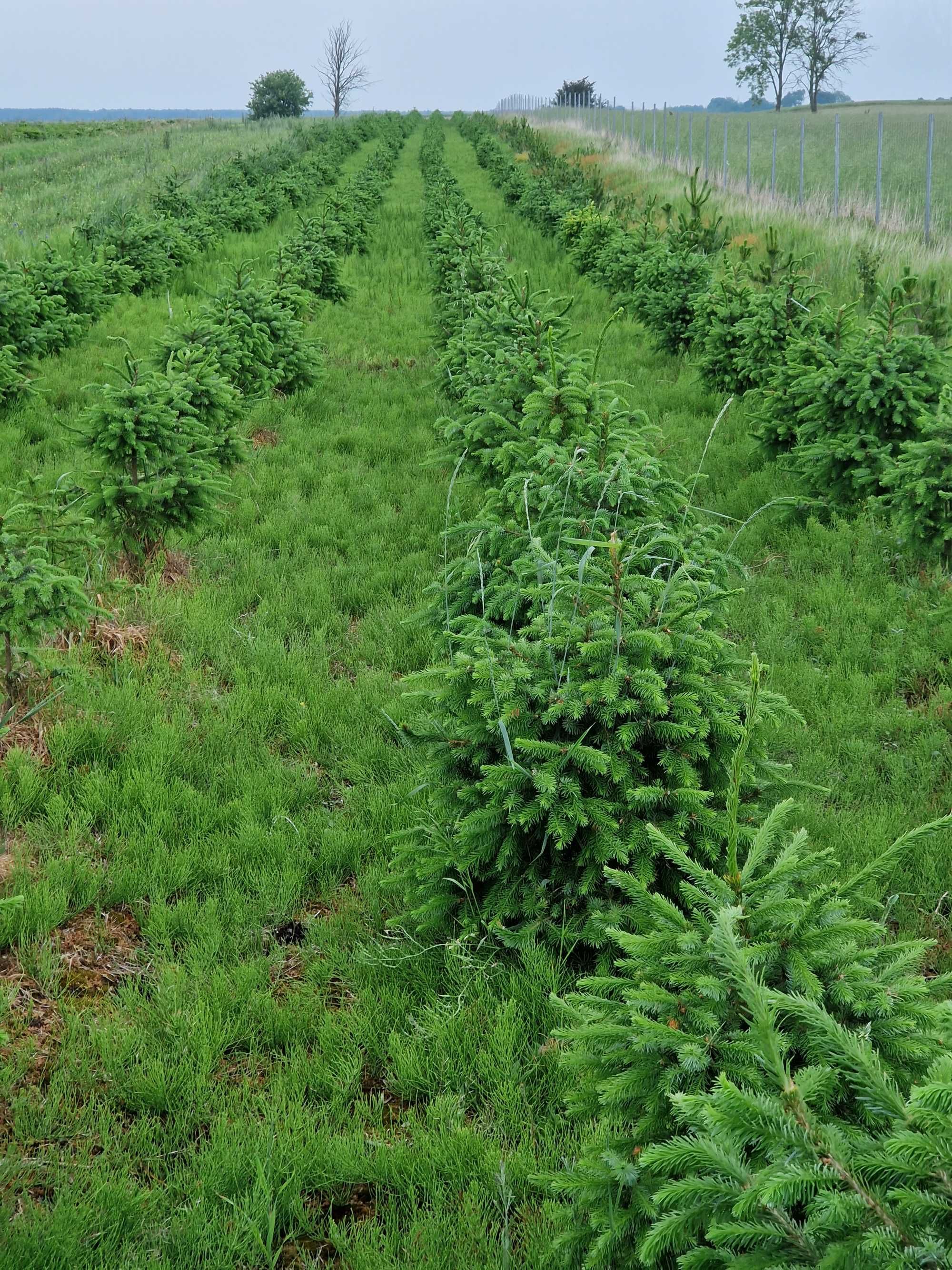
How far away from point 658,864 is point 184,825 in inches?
80.0

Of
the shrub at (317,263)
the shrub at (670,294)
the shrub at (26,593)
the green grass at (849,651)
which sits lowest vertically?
the green grass at (849,651)

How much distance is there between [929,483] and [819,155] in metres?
35.0

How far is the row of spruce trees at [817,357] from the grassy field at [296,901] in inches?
18.5

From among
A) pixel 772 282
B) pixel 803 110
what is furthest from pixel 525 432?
pixel 803 110

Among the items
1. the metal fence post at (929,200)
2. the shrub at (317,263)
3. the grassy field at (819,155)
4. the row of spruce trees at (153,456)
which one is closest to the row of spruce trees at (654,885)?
the row of spruce trees at (153,456)

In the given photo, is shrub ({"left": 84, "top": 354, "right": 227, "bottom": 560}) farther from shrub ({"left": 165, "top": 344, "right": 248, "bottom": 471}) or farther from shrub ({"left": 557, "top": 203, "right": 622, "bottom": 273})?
shrub ({"left": 557, "top": 203, "right": 622, "bottom": 273})

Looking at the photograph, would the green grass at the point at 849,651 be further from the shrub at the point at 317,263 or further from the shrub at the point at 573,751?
the shrub at the point at 317,263

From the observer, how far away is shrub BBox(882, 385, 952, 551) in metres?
5.25

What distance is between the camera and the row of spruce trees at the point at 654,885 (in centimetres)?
131

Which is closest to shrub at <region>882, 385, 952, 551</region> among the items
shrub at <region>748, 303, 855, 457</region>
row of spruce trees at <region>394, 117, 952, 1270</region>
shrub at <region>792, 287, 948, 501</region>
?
shrub at <region>792, 287, 948, 501</region>

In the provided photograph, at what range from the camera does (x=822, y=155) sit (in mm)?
33812

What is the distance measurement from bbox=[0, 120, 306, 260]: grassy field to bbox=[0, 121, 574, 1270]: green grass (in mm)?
8965

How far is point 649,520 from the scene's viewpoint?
150 inches

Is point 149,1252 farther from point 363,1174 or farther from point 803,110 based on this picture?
point 803,110
